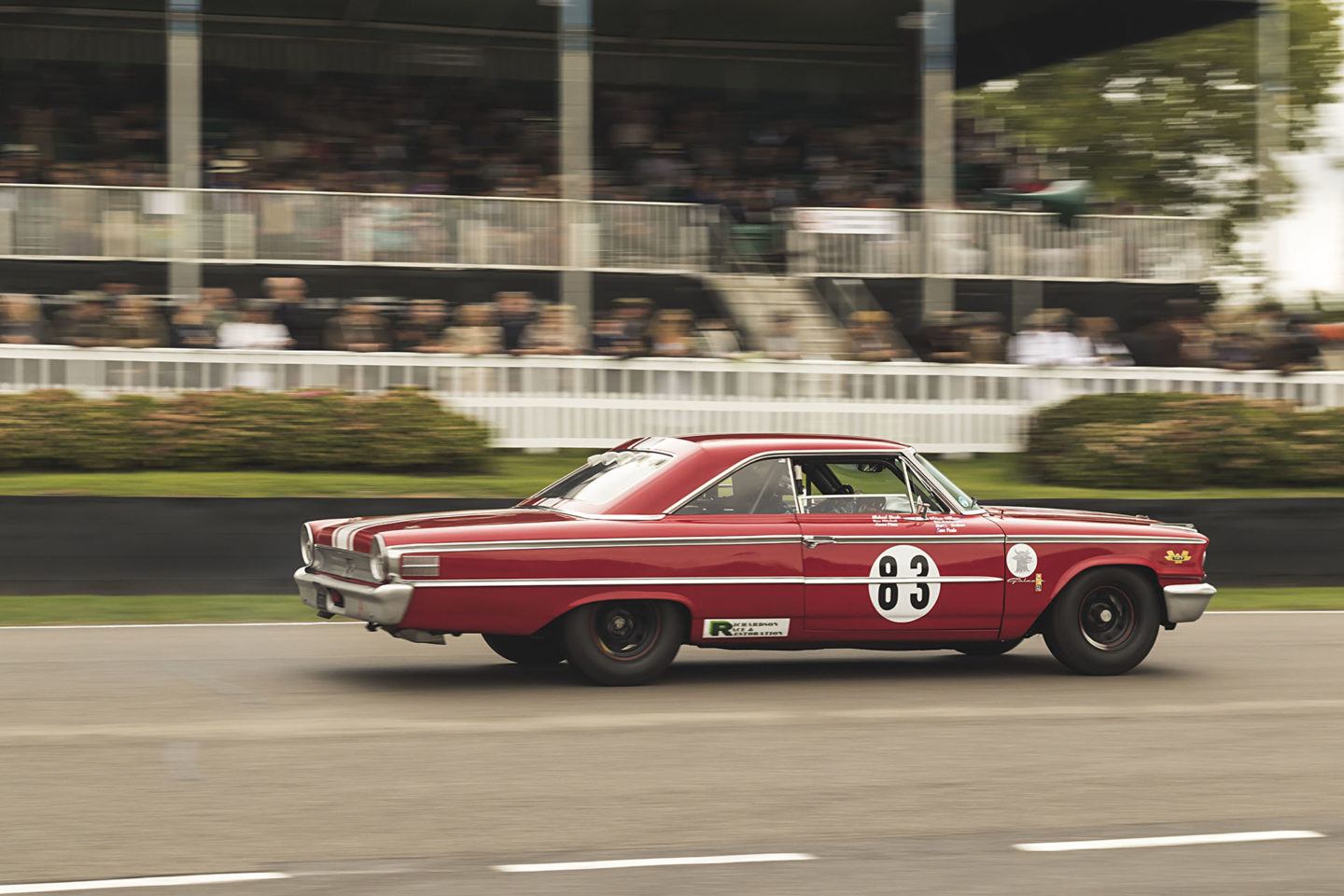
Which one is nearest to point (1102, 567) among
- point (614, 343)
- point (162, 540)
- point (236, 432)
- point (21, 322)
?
point (162, 540)

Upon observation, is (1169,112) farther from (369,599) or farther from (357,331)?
(369,599)

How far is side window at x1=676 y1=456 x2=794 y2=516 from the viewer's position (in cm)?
935

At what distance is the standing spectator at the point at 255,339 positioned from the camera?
18.7 meters

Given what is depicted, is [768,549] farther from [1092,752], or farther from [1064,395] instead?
[1064,395]

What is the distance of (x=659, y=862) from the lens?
555 cm

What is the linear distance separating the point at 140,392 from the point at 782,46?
58.2ft

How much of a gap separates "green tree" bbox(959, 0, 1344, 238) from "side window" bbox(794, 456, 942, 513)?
29696 millimetres

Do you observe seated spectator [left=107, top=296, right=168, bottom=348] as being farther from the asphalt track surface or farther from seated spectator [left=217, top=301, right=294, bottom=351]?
the asphalt track surface

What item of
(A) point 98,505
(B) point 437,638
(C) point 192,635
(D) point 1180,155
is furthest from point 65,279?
A: (D) point 1180,155

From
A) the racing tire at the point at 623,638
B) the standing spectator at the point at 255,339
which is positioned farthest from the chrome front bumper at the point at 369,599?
the standing spectator at the point at 255,339

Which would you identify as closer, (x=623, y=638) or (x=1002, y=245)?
(x=623, y=638)

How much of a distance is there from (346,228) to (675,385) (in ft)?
19.7

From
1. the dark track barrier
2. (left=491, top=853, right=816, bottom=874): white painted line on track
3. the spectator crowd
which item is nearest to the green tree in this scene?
the spectator crowd

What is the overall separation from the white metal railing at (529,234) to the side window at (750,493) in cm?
1253
